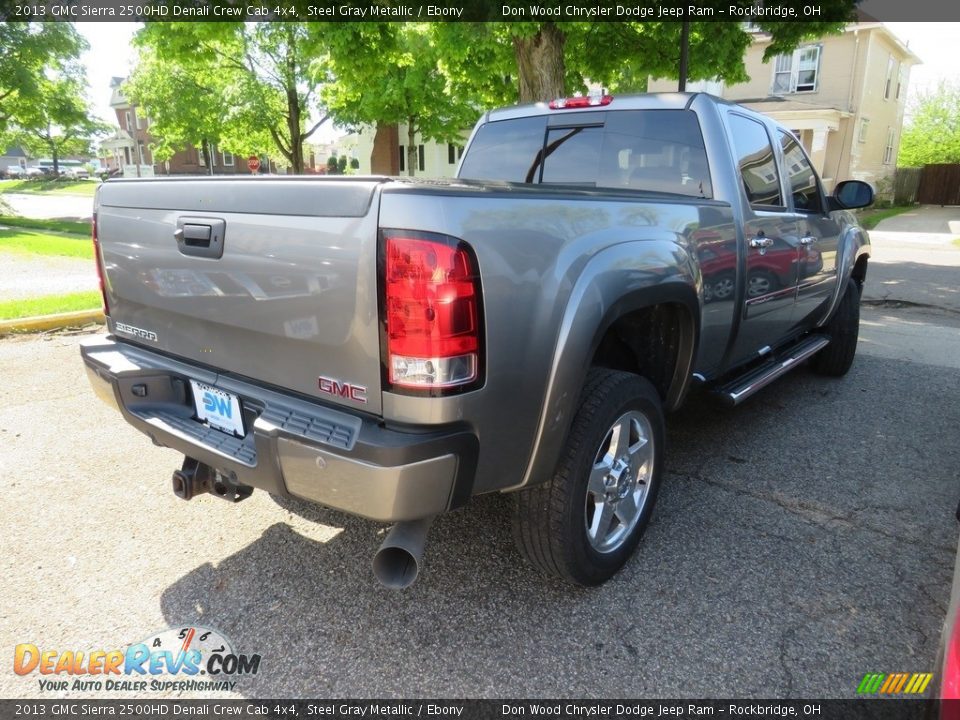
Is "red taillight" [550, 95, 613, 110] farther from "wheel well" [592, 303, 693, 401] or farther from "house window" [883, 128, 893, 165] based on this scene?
"house window" [883, 128, 893, 165]

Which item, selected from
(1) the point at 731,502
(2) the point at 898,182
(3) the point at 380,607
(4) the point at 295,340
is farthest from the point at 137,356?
(2) the point at 898,182

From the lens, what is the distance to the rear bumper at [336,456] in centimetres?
185

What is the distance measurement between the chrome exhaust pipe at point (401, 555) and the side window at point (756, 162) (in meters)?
2.50

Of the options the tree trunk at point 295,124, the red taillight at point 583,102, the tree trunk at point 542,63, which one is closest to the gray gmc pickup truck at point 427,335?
the red taillight at point 583,102

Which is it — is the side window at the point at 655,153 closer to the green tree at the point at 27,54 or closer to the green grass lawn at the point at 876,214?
the green grass lawn at the point at 876,214

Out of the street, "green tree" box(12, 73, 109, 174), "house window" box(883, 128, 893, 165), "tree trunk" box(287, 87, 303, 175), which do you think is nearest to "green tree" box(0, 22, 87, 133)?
"green tree" box(12, 73, 109, 174)

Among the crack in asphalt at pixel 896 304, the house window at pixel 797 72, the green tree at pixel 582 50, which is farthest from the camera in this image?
the house window at pixel 797 72

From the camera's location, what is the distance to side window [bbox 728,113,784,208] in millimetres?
3492

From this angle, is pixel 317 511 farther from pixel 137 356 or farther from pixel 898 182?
pixel 898 182

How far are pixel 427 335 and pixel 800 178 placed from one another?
353 centimetres

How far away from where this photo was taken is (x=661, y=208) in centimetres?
269

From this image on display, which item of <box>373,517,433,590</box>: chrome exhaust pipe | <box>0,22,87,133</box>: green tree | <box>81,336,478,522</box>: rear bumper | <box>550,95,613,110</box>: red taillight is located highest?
<box>0,22,87,133</box>: green tree

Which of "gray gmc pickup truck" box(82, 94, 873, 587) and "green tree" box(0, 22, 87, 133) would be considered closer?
"gray gmc pickup truck" box(82, 94, 873, 587)

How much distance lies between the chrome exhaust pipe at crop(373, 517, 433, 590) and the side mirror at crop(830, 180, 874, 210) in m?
3.98
